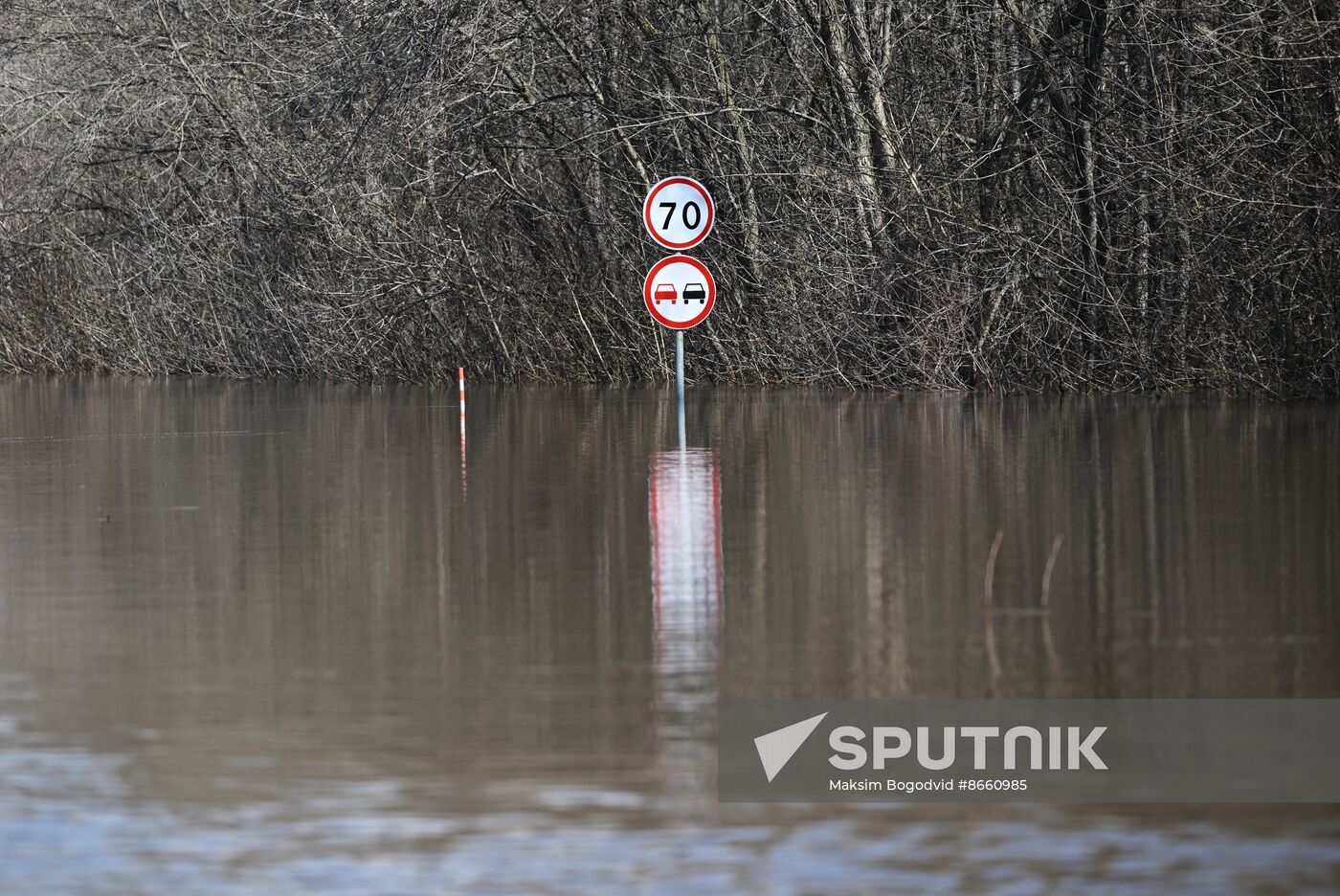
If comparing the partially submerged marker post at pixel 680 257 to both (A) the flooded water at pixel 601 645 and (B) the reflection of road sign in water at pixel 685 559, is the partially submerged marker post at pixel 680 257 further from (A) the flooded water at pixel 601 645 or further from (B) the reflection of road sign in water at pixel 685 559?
(B) the reflection of road sign in water at pixel 685 559

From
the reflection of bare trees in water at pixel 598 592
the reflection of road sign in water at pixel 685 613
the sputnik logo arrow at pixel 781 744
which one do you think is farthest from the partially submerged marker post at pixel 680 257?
the sputnik logo arrow at pixel 781 744

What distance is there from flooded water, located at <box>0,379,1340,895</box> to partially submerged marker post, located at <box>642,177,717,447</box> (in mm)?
7509

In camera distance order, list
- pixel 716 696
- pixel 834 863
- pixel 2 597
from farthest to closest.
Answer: pixel 2 597 < pixel 716 696 < pixel 834 863

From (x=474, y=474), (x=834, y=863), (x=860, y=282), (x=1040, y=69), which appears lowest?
(x=834, y=863)

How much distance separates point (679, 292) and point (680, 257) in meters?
0.44

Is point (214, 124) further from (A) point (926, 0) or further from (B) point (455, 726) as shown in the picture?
(B) point (455, 726)

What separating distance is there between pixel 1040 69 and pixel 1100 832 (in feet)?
71.1

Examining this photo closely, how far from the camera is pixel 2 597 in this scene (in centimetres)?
945

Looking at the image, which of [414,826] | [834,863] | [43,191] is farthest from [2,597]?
[43,191]

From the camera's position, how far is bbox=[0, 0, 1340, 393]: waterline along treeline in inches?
923

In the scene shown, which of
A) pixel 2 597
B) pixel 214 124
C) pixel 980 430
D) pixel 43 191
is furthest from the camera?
pixel 43 191

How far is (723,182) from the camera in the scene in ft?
99.7

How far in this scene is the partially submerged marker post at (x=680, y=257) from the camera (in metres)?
24.5

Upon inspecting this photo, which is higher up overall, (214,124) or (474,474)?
(214,124)
